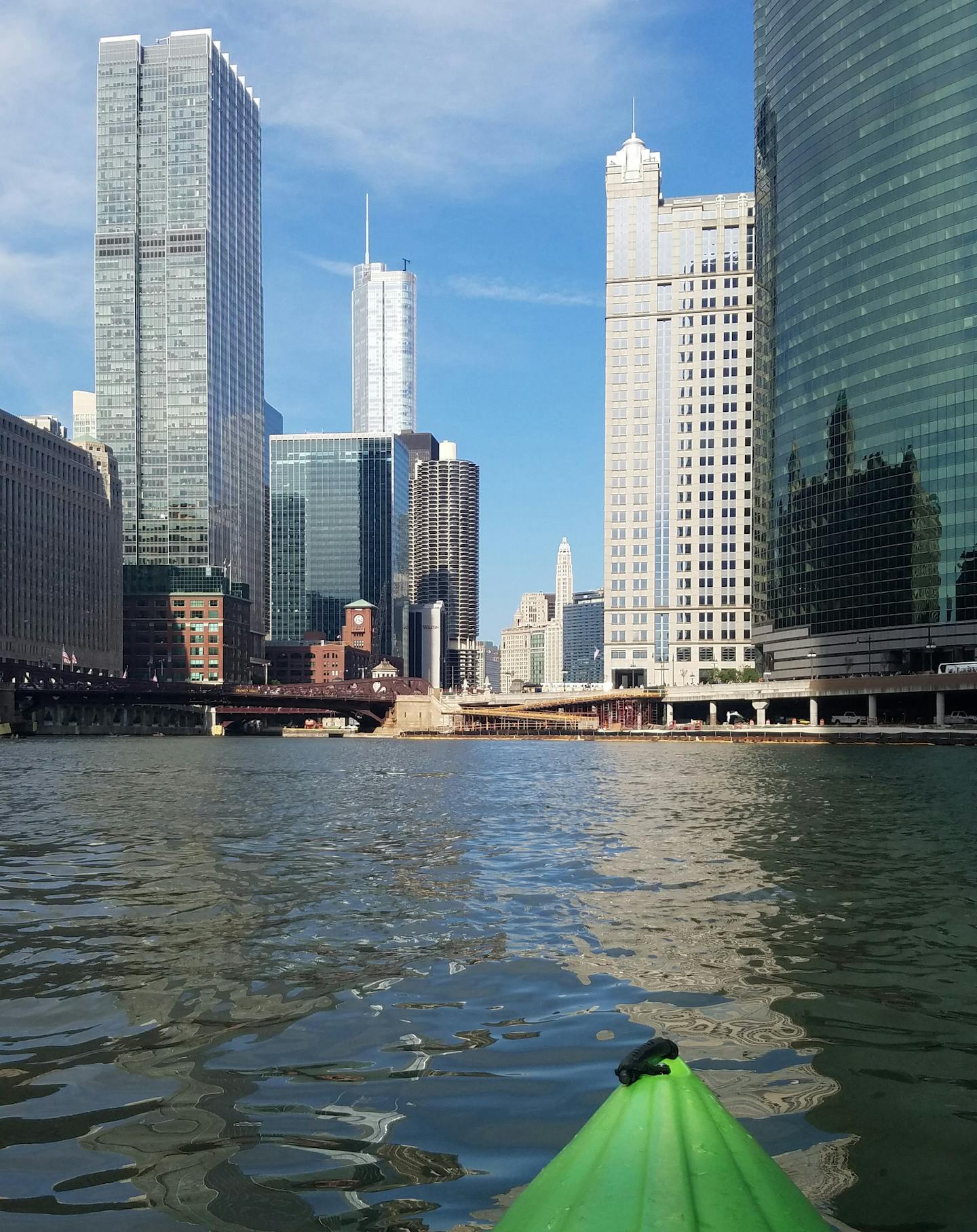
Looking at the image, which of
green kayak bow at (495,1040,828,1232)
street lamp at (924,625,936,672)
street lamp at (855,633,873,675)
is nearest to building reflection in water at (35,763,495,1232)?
green kayak bow at (495,1040,828,1232)

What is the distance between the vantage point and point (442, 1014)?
13953 mm

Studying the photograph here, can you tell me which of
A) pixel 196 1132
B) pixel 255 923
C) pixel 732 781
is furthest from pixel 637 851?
pixel 732 781

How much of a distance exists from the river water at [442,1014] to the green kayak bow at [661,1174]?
2.48m

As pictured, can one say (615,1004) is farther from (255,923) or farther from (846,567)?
(846,567)

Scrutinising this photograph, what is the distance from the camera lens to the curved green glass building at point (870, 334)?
14538 cm

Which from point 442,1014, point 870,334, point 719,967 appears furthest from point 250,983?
point 870,334

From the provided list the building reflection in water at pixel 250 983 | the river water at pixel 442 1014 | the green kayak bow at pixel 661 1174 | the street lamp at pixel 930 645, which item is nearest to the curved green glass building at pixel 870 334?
the street lamp at pixel 930 645

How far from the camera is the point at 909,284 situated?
495 feet

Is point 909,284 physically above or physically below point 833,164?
below

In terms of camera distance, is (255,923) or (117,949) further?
(255,923)

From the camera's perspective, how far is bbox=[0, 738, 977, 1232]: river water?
29.5ft

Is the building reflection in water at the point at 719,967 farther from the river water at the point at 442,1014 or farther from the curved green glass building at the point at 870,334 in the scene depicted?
the curved green glass building at the point at 870,334

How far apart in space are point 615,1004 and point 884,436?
153157mm

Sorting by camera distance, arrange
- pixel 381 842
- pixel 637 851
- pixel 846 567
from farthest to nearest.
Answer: pixel 846 567 < pixel 381 842 < pixel 637 851
